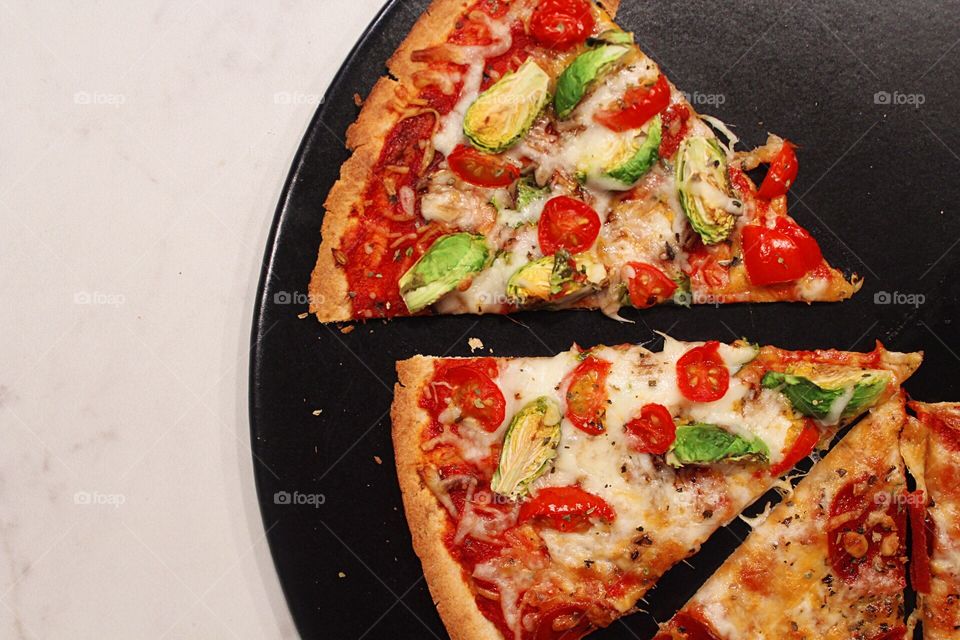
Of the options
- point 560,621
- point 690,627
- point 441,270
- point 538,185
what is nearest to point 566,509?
point 560,621

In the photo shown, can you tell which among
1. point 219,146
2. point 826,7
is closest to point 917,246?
point 826,7

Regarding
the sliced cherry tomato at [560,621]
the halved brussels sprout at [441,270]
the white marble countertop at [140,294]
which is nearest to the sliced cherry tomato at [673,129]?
the halved brussels sprout at [441,270]

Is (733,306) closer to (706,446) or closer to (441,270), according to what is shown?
(706,446)

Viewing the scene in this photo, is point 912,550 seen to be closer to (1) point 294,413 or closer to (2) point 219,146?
(1) point 294,413

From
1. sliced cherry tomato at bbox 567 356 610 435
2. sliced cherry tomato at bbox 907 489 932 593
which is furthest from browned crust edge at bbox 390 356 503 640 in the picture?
sliced cherry tomato at bbox 907 489 932 593

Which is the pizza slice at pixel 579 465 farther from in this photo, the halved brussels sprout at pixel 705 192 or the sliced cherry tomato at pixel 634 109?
the sliced cherry tomato at pixel 634 109
